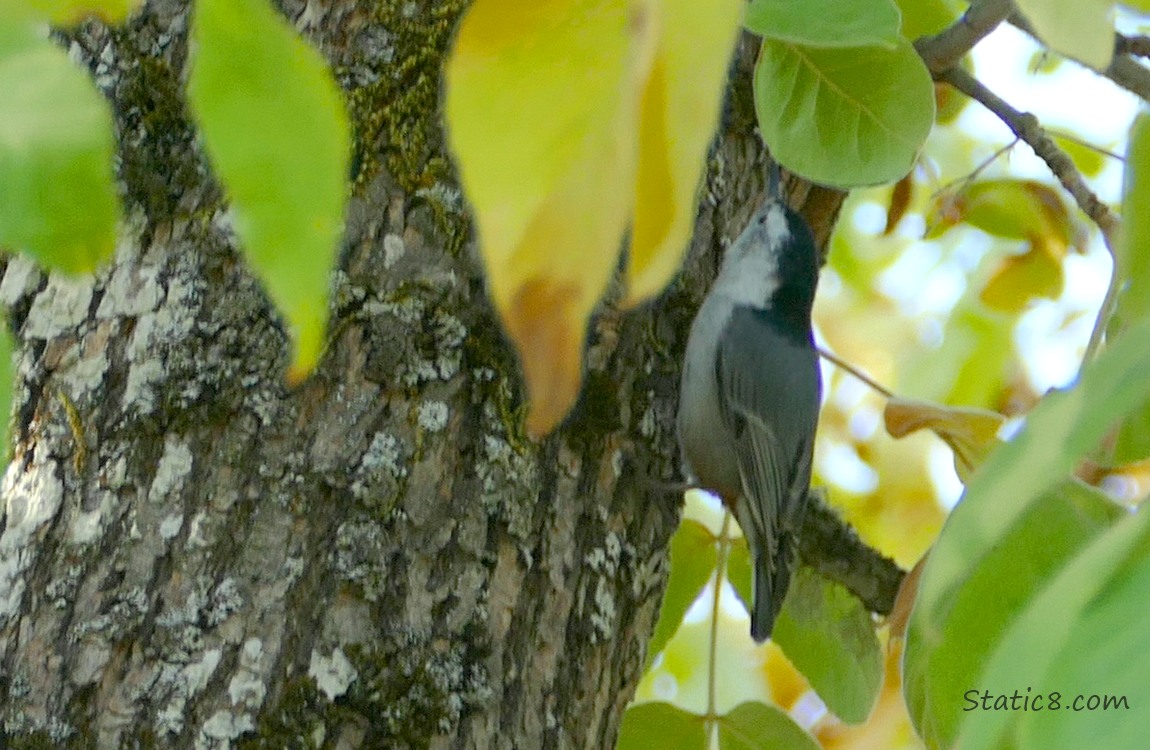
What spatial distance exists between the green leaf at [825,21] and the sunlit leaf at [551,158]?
0.45 feet

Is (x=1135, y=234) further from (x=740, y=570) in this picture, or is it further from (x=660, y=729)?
(x=740, y=570)

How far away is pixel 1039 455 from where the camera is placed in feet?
0.79

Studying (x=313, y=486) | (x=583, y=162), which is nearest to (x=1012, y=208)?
(x=313, y=486)

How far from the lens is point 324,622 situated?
0.73 metres

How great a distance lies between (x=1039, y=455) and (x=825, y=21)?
232 mm

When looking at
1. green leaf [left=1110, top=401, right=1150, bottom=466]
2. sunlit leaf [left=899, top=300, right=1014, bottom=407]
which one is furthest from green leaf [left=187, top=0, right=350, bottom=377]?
sunlit leaf [left=899, top=300, right=1014, bottom=407]

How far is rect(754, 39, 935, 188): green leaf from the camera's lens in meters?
0.67

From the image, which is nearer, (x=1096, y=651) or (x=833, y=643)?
(x=1096, y=651)

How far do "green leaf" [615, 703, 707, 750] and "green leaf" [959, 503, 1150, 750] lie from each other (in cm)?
66

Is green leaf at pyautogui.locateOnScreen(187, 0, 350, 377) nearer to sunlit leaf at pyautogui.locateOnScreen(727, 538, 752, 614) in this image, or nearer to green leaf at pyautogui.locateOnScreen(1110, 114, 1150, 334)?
green leaf at pyautogui.locateOnScreen(1110, 114, 1150, 334)

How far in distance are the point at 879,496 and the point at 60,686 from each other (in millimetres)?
1346

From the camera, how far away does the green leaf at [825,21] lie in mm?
408

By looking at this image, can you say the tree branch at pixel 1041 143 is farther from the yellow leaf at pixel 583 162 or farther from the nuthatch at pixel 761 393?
the yellow leaf at pixel 583 162

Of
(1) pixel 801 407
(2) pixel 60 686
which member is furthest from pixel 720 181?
(2) pixel 60 686
